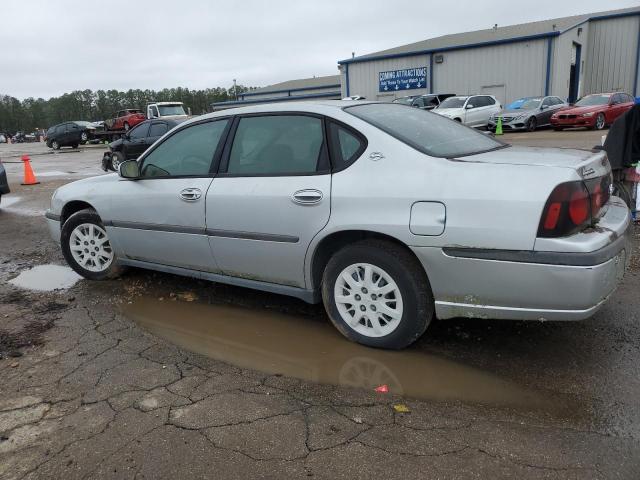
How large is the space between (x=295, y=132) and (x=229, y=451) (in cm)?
217

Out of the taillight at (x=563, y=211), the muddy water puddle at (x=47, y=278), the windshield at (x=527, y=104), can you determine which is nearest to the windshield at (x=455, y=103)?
the windshield at (x=527, y=104)

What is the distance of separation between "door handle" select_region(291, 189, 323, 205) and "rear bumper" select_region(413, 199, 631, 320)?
742mm

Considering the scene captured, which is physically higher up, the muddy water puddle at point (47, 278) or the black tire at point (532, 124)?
the black tire at point (532, 124)

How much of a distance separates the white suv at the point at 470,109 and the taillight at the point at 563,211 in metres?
19.0

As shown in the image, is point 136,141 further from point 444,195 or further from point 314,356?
point 444,195

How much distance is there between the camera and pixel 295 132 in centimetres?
372

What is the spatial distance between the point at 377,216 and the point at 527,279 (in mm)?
920

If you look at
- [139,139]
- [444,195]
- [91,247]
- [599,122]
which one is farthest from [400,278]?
[599,122]

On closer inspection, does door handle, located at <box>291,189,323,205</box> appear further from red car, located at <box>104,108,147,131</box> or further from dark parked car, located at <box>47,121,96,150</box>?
dark parked car, located at <box>47,121,96,150</box>

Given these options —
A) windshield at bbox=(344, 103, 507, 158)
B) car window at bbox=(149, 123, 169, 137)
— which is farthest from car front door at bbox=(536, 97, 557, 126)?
windshield at bbox=(344, 103, 507, 158)

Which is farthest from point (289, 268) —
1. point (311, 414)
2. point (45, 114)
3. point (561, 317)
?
point (45, 114)

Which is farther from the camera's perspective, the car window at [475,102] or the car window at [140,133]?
the car window at [475,102]

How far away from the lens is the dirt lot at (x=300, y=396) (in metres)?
2.43

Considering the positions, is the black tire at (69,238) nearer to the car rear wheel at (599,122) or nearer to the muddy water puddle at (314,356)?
the muddy water puddle at (314,356)
